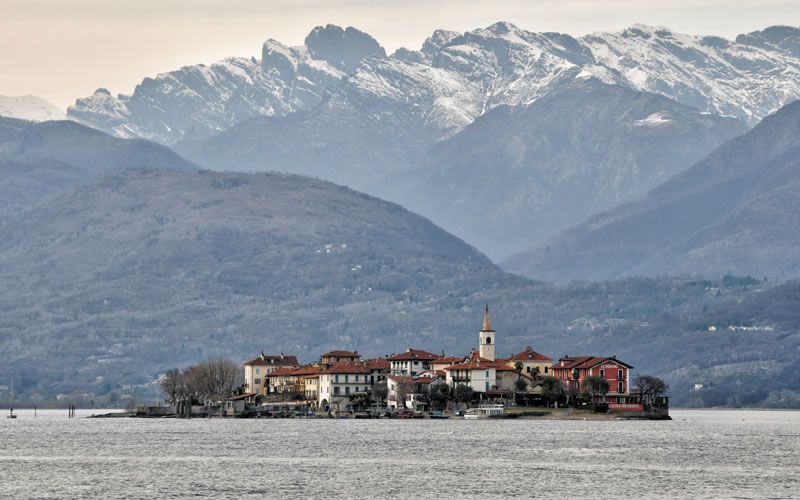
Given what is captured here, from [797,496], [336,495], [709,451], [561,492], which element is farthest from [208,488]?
[709,451]

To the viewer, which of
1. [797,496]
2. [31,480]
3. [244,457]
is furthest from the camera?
[244,457]

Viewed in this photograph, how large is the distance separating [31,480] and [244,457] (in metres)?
30.6

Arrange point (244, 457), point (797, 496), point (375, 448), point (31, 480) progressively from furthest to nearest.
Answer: point (375, 448)
point (244, 457)
point (31, 480)
point (797, 496)

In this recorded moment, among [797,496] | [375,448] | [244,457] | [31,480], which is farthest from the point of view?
[375,448]

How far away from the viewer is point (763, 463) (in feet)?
580

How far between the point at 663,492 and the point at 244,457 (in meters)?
48.7

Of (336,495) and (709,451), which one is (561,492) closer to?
(336,495)

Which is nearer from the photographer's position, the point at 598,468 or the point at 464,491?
the point at 464,491

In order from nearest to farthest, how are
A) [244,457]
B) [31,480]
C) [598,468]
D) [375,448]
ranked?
[31,480], [598,468], [244,457], [375,448]

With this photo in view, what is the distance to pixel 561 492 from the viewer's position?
14812cm

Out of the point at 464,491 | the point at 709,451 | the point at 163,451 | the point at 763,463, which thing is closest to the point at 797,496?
the point at 464,491

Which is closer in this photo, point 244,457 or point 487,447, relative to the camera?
point 244,457

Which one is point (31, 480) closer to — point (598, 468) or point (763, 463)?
point (598, 468)

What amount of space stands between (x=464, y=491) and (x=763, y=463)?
127 feet
